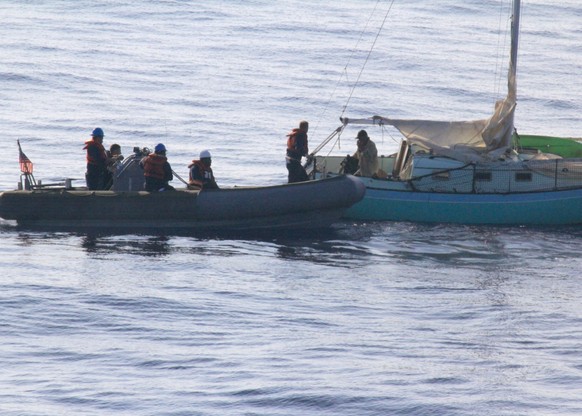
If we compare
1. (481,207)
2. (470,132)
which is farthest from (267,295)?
(470,132)

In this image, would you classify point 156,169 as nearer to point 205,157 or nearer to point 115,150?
point 205,157

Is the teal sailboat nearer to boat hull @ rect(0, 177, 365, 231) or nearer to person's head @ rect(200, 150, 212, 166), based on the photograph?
boat hull @ rect(0, 177, 365, 231)

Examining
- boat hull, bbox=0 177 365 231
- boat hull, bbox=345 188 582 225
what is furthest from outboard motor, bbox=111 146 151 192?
boat hull, bbox=345 188 582 225

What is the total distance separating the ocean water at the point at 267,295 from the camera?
14.0 meters

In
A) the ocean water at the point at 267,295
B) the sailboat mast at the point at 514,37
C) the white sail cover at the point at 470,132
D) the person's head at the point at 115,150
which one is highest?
the sailboat mast at the point at 514,37

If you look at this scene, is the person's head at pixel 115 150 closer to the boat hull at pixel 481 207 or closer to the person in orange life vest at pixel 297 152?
the person in orange life vest at pixel 297 152

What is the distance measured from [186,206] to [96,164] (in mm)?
2015

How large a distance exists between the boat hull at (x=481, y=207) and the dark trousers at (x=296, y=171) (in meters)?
1.28

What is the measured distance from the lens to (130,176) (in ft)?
75.2

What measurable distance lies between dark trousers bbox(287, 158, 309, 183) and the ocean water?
1.19 m

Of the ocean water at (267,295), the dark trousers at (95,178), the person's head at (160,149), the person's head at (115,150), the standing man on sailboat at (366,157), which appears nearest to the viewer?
the ocean water at (267,295)

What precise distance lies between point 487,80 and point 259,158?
15.3 meters

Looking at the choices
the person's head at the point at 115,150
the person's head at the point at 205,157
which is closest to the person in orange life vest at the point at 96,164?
the person's head at the point at 115,150

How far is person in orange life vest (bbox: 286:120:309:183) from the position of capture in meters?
23.9
